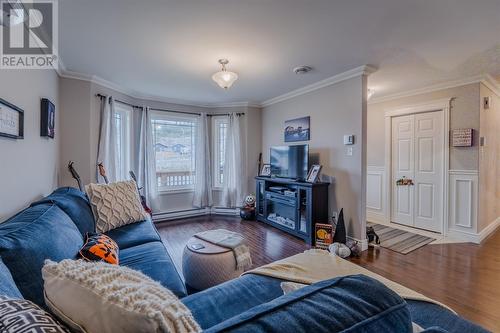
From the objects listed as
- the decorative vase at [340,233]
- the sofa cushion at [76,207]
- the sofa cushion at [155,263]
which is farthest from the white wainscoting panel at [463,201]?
the sofa cushion at [76,207]

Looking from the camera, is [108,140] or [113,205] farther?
[108,140]

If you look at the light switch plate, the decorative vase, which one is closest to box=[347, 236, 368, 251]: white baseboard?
the decorative vase

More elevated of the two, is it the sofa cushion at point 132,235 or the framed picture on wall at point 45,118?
the framed picture on wall at point 45,118

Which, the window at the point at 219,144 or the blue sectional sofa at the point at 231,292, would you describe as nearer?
the blue sectional sofa at the point at 231,292

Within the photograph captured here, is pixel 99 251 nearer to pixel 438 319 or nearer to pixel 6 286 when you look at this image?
pixel 6 286

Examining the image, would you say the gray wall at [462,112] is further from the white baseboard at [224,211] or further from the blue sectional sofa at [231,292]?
the white baseboard at [224,211]

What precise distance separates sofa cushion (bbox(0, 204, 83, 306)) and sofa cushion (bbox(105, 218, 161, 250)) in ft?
1.68

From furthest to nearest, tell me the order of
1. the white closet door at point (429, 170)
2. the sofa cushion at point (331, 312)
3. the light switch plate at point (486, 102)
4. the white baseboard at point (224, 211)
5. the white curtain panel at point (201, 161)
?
the white baseboard at point (224, 211), the white curtain panel at point (201, 161), the white closet door at point (429, 170), the light switch plate at point (486, 102), the sofa cushion at point (331, 312)

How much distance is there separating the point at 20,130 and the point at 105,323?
6.98ft

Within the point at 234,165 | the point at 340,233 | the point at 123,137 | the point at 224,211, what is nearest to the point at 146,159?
the point at 123,137

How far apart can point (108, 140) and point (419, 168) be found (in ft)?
16.4

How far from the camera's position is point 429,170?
148 inches

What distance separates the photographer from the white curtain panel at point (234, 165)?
4848 millimetres

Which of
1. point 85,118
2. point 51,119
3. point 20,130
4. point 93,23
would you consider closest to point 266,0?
point 93,23
